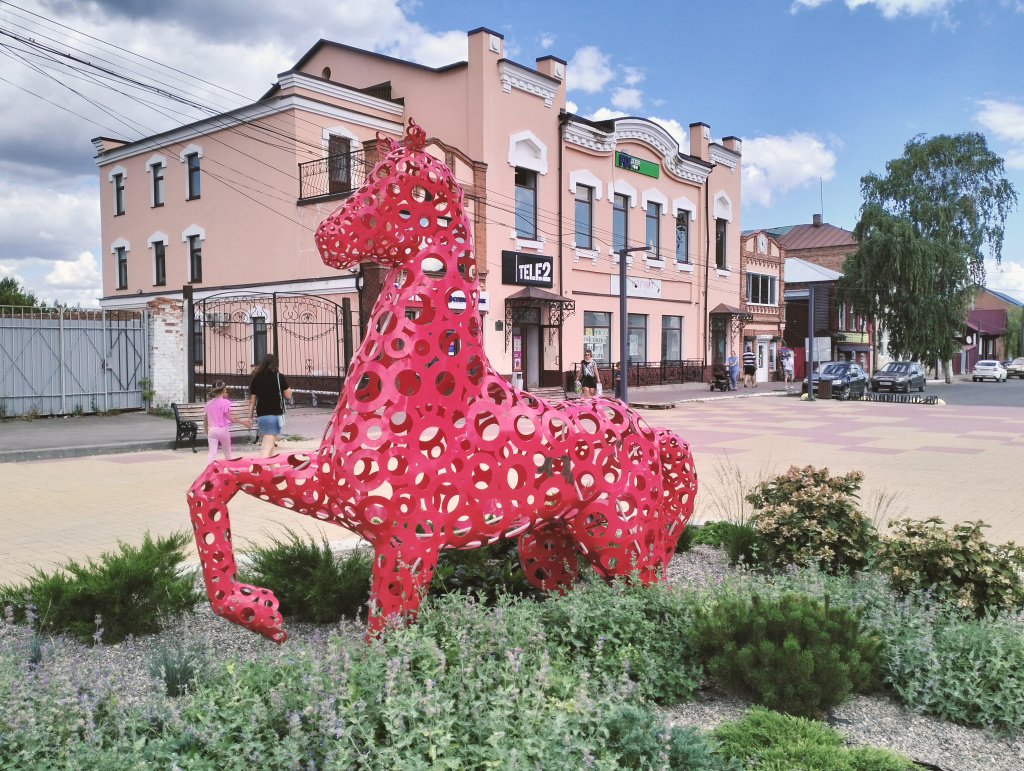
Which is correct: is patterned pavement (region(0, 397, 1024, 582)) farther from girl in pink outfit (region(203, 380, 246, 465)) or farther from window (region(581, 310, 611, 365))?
window (region(581, 310, 611, 365))

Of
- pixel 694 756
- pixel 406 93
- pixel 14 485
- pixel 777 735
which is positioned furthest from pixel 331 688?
pixel 406 93

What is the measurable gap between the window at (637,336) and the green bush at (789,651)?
26266 millimetres

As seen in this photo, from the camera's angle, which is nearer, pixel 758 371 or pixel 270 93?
pixel 270 93

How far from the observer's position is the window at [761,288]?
1481 inches

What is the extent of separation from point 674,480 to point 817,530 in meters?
1.20

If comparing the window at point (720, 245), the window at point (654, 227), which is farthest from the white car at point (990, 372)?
the window at point (654, 227)

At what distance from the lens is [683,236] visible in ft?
108

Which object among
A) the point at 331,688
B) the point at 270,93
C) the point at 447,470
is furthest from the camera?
the point at 270,93

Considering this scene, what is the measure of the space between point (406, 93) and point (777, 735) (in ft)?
84.6

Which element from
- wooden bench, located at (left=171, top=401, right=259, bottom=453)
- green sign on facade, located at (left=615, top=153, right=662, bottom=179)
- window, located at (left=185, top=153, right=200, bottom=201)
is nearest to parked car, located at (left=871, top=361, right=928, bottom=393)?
green sign on facade, located at (left=615, top=153, right=662, bottom=179)

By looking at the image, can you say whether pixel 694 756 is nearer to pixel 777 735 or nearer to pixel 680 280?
pixel 777 735

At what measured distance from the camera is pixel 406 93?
26000 mm

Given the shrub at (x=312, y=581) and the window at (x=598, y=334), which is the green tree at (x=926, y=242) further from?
the shrub at (x=312, y=581)

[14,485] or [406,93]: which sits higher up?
[406,93]
